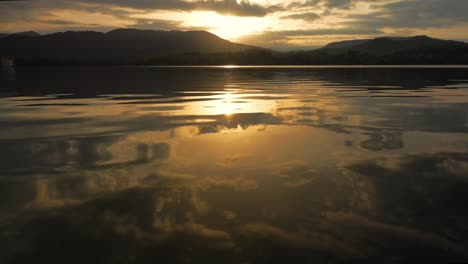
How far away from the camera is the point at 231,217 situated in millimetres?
6125

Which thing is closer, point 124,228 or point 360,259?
point 360,259

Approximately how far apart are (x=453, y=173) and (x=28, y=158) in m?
10.7

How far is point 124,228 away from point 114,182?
2397 millimetres

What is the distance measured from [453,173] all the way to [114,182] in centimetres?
766

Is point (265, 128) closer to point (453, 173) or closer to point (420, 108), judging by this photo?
point (453, 173)

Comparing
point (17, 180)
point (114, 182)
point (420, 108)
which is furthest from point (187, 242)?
point (420, 108)

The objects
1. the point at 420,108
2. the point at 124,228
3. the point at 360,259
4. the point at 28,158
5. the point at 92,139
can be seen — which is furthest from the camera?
the point at 420,108

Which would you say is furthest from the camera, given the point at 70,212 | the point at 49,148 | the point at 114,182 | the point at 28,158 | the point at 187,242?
the point at 49,148

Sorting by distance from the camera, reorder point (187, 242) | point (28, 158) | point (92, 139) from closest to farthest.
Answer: point (187, 242), point (28, 158), point (92, 139)

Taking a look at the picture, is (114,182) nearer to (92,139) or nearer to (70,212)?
(70,212)

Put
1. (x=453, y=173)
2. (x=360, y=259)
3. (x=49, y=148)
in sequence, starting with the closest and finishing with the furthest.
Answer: (x=360, y=259) → (x=453, y=173) → (x=49, y=148)

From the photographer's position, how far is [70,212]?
21.0 feet

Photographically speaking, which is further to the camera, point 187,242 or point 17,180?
point 17,180

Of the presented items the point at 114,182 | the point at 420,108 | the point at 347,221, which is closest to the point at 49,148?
the point at 114,182
